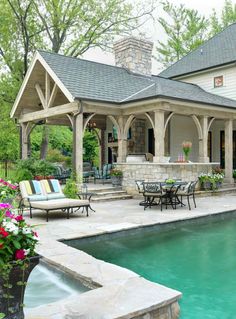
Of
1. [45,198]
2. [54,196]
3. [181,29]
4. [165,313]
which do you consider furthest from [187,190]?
[181,29]

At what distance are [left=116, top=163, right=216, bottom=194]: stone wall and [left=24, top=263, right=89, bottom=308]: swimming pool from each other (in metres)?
7.42

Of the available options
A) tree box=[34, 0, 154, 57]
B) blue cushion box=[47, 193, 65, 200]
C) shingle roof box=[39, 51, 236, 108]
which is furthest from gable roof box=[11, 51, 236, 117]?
tree box=[34, 0, 154, 57]

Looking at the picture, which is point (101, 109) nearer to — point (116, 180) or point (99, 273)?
point (116, 180)

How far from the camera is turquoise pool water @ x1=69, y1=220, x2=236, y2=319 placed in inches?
178

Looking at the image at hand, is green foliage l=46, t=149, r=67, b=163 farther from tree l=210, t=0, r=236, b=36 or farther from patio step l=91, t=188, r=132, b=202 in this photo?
tree l=210, t=0, r=236, b=36

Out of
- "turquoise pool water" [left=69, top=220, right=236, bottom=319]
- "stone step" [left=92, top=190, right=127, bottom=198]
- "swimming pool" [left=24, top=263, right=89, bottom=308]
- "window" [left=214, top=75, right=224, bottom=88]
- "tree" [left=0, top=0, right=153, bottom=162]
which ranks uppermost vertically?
"tree" [left=0, top=0, right=153, bottom=162]

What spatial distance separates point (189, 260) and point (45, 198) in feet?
14.5

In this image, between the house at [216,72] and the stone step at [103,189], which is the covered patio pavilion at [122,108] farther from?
the house at [216,72]

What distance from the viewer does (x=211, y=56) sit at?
62.4 feet

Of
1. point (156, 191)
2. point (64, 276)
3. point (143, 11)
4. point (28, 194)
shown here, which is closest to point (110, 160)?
point (156, 191)

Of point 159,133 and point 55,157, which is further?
point 55,157

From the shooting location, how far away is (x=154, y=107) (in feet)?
39.4

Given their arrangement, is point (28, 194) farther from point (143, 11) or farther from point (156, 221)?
point (143, 11)

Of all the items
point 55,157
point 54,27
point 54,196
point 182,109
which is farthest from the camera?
point 55,157
